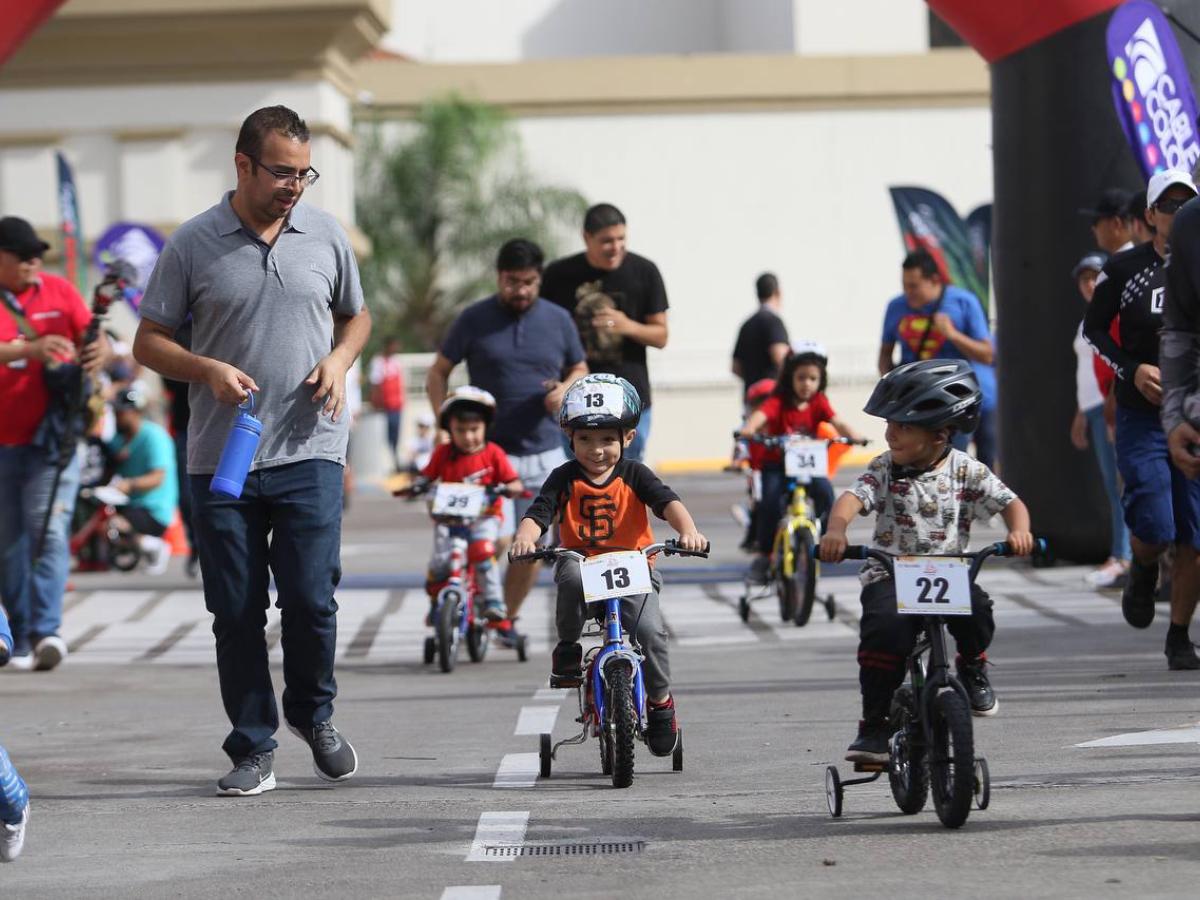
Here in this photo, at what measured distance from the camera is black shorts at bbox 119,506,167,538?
63.0ft

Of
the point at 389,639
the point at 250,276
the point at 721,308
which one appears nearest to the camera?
the point at 250,276

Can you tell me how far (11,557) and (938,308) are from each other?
636 cm

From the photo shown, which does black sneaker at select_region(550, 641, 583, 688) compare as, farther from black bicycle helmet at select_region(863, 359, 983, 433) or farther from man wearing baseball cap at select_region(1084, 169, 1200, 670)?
man wearing baseball cap at select_region(1084, 169, 1200, 670)

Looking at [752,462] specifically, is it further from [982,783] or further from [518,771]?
[982,783]

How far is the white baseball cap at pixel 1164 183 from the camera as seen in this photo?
953 cm

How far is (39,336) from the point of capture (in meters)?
12.0

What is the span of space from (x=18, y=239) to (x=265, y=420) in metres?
4.43

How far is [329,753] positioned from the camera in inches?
320

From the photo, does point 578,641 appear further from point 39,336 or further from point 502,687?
point 39,336

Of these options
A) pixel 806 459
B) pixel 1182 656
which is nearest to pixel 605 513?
pixel 1182 656

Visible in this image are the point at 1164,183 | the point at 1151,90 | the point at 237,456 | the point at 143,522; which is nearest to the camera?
the point at 237,456

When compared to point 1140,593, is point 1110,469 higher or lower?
higher

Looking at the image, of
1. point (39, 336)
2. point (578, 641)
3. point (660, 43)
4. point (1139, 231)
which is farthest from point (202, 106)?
point (660, 43)

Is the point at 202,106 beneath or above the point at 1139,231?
above
